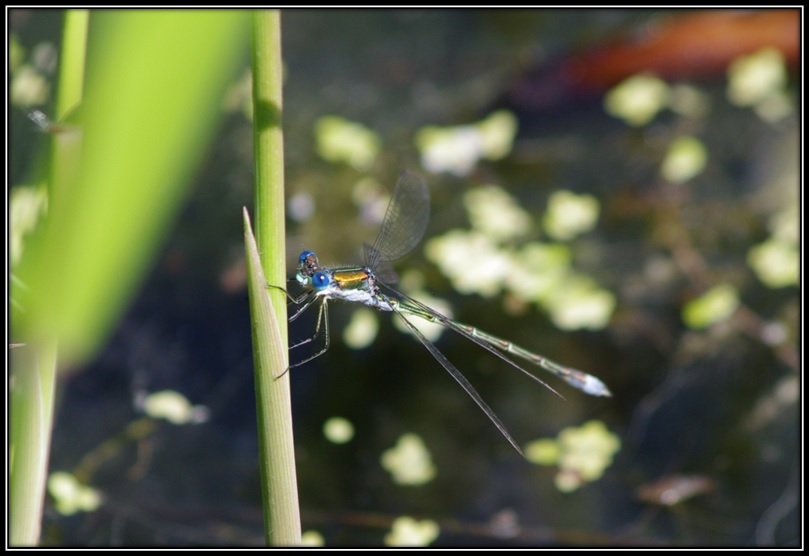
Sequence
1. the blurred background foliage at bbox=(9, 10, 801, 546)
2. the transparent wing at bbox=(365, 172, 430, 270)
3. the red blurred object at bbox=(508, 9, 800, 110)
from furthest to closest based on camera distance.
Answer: the red blurred object at bbox=(508, 9, 800, 110) → the blurred background foliage at bbox=(9, 10, 801, 546) → the transparent wing at bbox=(365, 172, 430, 270)

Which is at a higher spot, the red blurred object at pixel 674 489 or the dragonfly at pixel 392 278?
the dragonfly at pixel 392 278

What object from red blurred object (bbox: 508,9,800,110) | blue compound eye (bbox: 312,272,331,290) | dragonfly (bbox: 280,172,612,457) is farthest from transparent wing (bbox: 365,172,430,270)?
red blurred object (bbox: 508,9,800,110)

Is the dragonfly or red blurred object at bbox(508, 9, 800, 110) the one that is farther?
red blurred object at bbox(508, 9, 800, 110)

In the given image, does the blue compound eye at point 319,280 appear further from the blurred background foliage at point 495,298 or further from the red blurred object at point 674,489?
the red blurred object at point 674,489

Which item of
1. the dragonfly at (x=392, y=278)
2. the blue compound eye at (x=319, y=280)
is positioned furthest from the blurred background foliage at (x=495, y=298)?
the blue compound eye at (x=319, y=280)

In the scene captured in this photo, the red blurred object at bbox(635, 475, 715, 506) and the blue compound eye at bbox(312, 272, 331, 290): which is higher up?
the blue compound eye at bbox(312, 272, 331, 290)

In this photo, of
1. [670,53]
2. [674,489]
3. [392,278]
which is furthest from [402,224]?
[670,53]

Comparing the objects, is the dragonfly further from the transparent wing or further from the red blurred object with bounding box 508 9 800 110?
the red blurred object with bounding box 508 9 800 110

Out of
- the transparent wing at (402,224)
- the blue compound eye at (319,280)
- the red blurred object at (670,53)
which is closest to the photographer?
the blue compound eye at (319,280)

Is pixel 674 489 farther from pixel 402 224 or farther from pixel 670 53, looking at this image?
pixel 670 53

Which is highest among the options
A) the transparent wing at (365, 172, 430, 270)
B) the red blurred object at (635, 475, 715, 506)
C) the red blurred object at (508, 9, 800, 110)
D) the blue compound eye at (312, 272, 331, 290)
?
the red blurred object at (508, 9, 800, 110)
